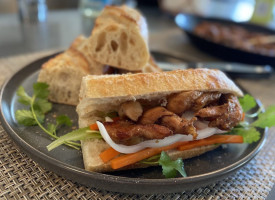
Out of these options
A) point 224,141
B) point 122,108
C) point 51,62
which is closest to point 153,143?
point 122,108

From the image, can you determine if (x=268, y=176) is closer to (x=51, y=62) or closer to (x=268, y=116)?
(x=268, y=116)

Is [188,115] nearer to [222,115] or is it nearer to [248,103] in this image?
[222,115]

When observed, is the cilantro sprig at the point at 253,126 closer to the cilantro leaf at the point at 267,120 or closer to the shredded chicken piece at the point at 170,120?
the cilantro leaf at the point at 267,120

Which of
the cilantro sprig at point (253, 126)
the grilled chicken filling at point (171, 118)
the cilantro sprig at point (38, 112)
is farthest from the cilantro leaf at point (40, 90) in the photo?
the cilantro sprig at point (253, 126)

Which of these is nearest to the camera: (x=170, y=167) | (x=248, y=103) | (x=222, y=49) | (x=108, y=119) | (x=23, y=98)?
(x=170, y=167)

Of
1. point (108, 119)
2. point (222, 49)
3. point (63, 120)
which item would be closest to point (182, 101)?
point (108, 119)
